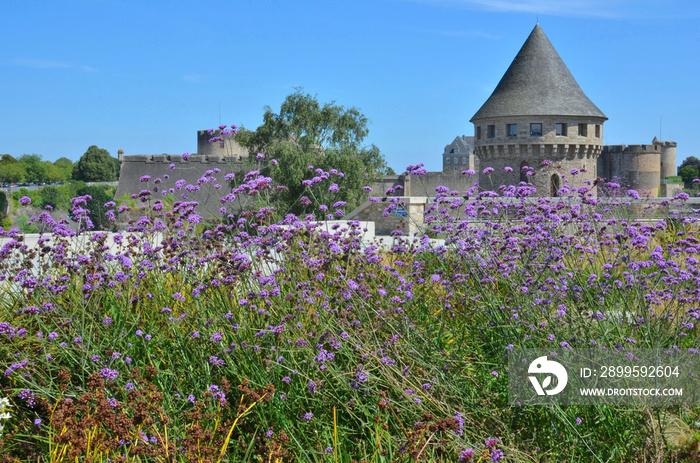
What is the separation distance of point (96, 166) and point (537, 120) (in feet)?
216

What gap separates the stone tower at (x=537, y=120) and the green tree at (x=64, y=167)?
77.6 m

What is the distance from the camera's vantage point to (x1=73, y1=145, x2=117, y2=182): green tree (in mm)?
85312

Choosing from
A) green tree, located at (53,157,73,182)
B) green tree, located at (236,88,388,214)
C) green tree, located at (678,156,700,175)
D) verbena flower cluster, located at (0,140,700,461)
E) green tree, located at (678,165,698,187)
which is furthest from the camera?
green tree, located at (53,157,73,182)

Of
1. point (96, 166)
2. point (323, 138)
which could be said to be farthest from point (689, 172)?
point (96, 166)

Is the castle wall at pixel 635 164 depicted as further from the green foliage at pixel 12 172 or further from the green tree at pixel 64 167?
the green foliage at pixel 12 172

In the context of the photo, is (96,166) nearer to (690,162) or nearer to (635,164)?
(635,164)

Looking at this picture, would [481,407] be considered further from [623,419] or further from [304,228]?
[304,228]

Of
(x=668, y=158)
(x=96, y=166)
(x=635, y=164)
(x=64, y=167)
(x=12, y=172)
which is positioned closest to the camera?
(x=635, y=164)

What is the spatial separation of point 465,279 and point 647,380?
1428 mm

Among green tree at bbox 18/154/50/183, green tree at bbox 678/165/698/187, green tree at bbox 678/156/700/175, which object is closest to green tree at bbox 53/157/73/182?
green tree at bbox 18/154/50/183

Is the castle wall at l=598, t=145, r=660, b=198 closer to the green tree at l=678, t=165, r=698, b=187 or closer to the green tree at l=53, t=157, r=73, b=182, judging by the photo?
the green tree at l=678, t=165, r=698, b=187

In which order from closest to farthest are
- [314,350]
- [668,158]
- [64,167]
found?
1. [314,350]
2. [668,158]
3. [64,167]

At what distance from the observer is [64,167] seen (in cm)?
11081

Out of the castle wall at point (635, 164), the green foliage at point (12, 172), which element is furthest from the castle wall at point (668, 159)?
the green foliage at point (12, 172)
